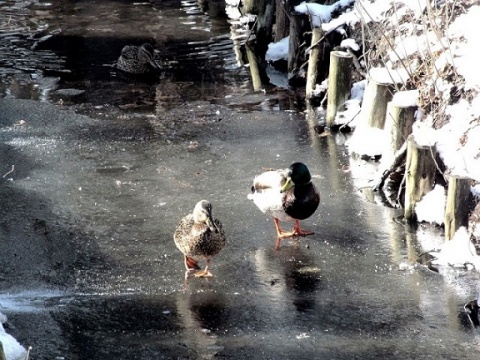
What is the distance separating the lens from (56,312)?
613cm

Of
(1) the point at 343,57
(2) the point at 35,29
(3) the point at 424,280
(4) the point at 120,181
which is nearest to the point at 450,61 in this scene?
(1) the point at 343,57

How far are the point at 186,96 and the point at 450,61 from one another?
4.11m

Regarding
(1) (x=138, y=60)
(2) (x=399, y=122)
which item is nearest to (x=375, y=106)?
(2) (x=399, y=122)

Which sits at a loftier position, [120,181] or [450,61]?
[450,61]

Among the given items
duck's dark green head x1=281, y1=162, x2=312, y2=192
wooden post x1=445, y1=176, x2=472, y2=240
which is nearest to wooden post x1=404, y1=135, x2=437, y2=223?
wooden post x1=445, y1=176, x2=472, y2=240

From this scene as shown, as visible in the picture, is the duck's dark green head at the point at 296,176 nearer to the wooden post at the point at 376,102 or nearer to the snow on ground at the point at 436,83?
the snow on ground at the point at 436,83

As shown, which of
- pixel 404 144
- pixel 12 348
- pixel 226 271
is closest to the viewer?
pixel 12 348

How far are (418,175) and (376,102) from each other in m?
1.75

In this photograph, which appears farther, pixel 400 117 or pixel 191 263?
pixel 400 117

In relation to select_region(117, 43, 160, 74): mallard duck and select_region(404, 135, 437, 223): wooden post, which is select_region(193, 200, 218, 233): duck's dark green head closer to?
select_region(404, 135, 437, 223): wooden post

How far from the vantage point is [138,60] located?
12.6 meters

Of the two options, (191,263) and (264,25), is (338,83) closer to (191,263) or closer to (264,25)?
(191,263)

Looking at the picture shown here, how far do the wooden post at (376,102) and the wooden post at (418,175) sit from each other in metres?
1.57

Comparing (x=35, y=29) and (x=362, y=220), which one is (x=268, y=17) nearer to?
(x=35, y=29)
